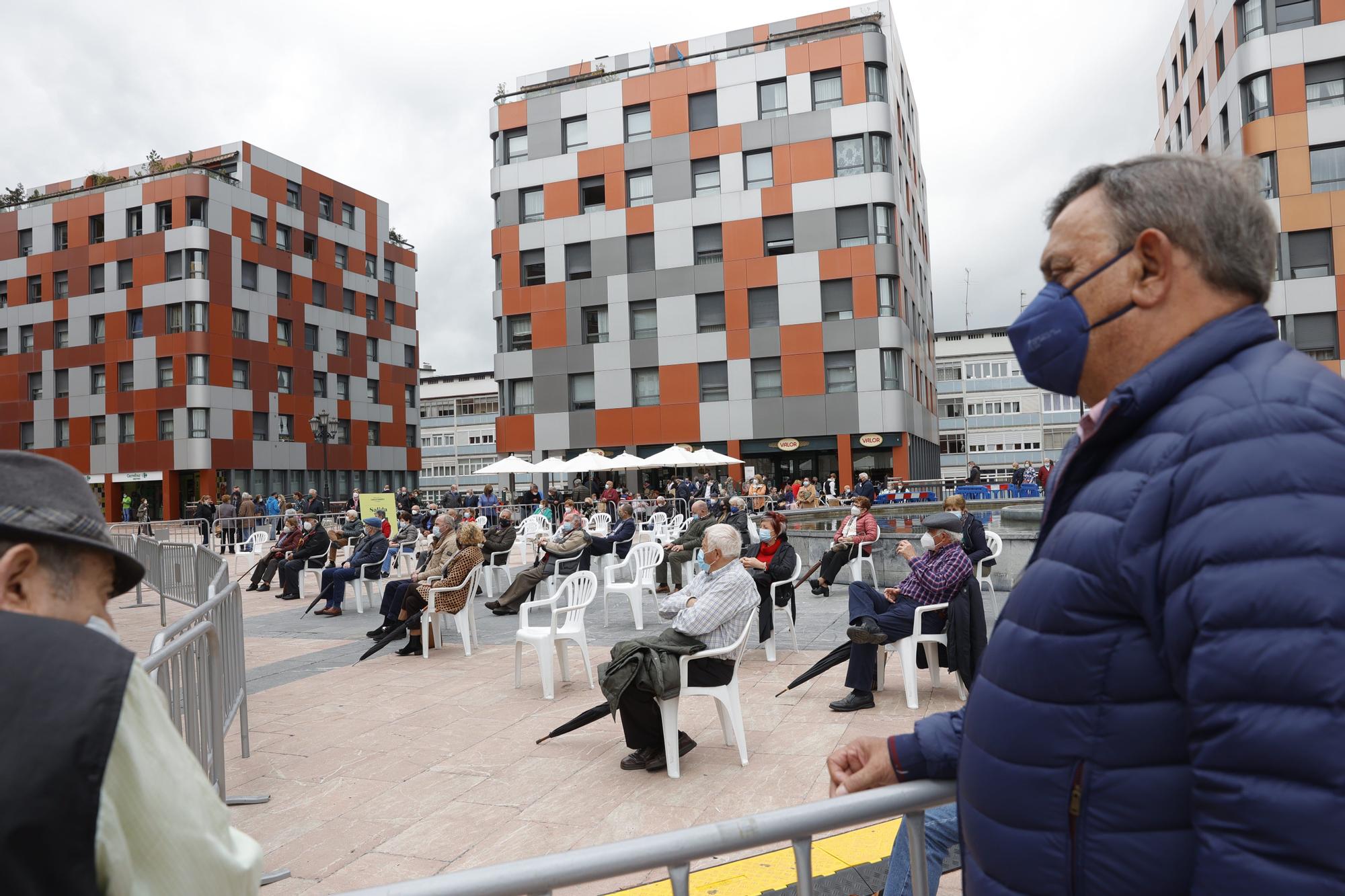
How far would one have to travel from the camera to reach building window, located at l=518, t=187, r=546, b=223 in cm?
4022

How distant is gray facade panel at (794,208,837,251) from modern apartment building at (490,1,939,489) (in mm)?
63

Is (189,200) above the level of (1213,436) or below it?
above

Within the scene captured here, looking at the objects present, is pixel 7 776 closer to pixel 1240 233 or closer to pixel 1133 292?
pixel 1133 292

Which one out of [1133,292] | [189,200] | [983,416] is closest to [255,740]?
[1133,292]

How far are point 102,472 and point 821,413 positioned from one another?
37.4m

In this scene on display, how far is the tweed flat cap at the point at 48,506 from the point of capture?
4.01 ft

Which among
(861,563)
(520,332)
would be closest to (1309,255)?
(861,563)

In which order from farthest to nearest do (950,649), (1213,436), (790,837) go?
(950,649)
(790,837)
(1213,436)

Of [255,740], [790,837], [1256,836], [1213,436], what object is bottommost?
[255,740]

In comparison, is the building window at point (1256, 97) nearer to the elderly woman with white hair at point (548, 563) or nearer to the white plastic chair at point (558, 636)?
the elderly woman with white hair at point (548, 563)

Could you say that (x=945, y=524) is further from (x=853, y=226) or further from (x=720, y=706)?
(x=853, y=226)

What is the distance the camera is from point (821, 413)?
35969 mm

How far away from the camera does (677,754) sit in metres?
5.30

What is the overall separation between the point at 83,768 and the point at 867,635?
19.4ft
